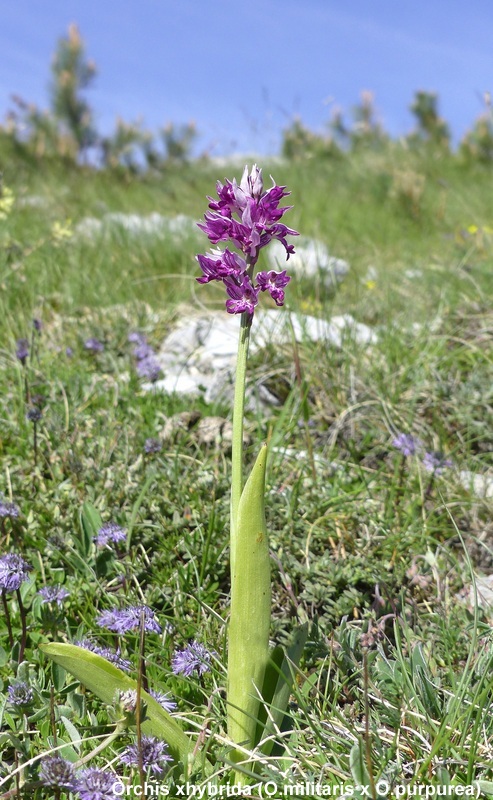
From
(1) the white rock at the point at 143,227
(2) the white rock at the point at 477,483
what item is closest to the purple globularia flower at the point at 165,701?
(2) the white rock at the point at 477,483

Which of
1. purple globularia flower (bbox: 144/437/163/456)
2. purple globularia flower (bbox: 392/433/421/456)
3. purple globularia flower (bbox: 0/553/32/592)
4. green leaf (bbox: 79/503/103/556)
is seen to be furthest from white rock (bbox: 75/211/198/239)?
purple globularia flower (bbox: 0/553/32/592)

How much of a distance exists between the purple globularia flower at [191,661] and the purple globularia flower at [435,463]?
92cm

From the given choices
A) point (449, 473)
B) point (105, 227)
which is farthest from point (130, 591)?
point (105, 227)

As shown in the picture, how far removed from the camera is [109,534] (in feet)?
5.25

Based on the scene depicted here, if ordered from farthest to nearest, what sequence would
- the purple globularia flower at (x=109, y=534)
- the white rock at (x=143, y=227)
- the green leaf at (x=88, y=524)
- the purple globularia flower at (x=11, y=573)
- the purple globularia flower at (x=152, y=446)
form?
the white rock at (x=143, y=227) → the purple globularia flower at (x=152, y=446) → the green leaf at (x=88, y=524) → the purple globularia flower at (x=109, y=534) → the purple globularia flower at (x=11, y=573)

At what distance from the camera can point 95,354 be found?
2.70m

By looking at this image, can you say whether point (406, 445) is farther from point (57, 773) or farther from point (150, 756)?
point (57, 773)

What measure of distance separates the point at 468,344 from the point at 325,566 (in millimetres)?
1172

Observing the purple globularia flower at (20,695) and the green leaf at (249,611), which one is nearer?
the green leaf at (249,611)

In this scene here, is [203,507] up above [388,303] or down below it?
below

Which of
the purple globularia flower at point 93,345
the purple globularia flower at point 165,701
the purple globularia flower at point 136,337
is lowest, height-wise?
the purple globularia flower at point 165,701

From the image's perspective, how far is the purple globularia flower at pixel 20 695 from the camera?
1.24 m

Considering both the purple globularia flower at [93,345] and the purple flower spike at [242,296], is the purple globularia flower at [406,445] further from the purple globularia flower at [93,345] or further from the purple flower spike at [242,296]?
the purple globularia flower at [93,345]

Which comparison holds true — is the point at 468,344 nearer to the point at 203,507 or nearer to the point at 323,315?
A: the point at 323,315
